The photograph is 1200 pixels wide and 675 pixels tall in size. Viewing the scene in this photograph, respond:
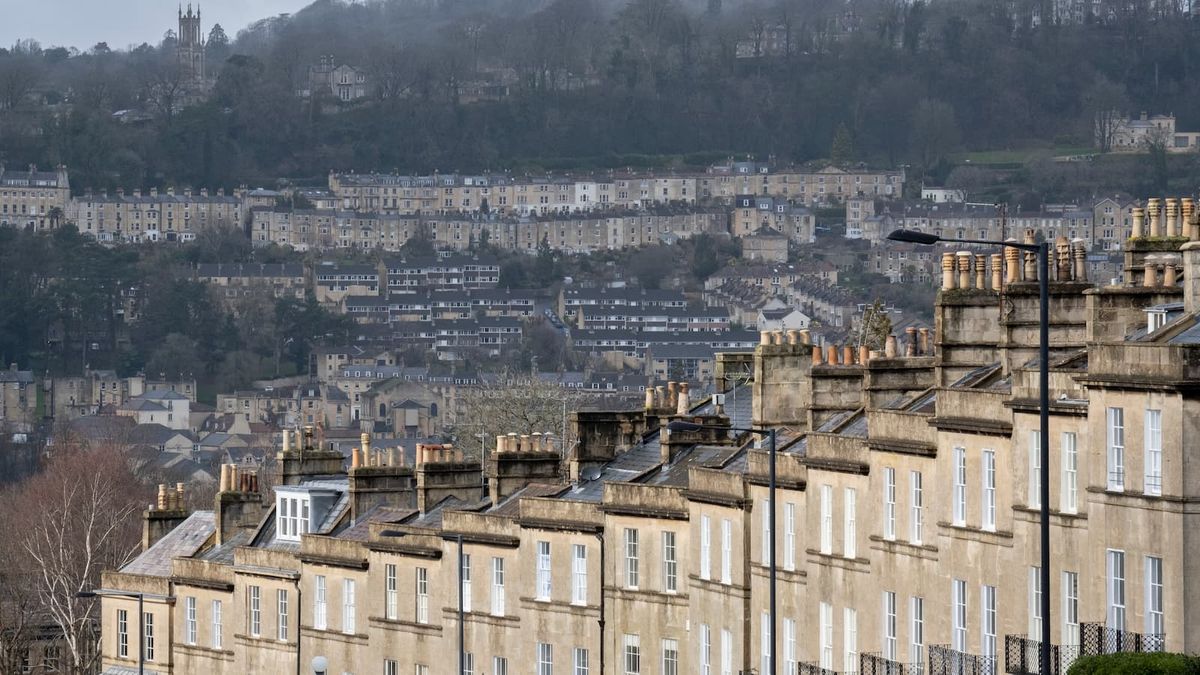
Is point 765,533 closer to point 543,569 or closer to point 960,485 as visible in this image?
point 960,485

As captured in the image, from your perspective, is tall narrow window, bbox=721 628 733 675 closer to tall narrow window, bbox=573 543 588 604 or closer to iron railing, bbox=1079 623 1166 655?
tall narrow window, bbox=573 543 588 604

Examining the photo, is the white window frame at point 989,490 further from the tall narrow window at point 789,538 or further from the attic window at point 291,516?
the attic window at point 291,516

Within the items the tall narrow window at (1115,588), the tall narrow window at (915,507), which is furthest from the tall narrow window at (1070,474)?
the tall narrow window at (915,507)

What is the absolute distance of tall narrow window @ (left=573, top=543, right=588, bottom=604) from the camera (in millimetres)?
52031

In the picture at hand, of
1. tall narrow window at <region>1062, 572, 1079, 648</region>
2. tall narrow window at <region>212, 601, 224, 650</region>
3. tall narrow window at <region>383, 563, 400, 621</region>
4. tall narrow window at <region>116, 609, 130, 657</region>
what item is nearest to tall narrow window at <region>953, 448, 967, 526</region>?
tall narrow window at <region>1062, 572, 1079, 648</region>

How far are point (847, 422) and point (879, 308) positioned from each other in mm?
28304

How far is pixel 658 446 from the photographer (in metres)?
54.9

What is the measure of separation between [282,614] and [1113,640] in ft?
84.3

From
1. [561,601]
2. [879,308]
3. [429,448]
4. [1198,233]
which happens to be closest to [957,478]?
[1198,233]

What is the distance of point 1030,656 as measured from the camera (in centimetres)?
3831

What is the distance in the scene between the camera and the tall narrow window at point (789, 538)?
46.3 m

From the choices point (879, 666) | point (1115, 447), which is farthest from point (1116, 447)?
point (879, 666)

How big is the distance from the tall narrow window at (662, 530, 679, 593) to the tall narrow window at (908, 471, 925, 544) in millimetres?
7722

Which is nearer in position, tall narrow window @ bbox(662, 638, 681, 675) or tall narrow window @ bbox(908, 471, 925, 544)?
tall narrow window @ bbox(908, 471, 925, 544)
